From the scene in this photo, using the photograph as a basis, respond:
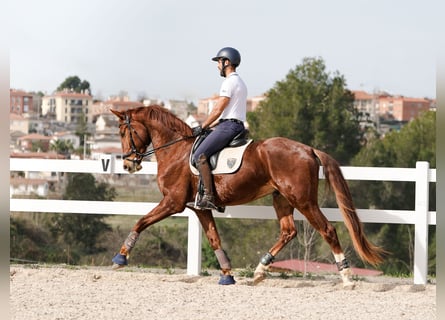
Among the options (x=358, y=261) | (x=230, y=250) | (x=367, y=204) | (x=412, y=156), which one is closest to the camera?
(x=358, y=261)

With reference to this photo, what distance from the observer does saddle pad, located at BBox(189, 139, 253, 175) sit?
8891 millimetres

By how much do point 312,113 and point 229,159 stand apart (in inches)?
1977

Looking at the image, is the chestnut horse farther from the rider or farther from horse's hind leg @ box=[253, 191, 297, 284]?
the rider

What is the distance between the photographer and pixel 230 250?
4519cm

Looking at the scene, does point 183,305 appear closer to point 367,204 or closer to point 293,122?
point 367,204

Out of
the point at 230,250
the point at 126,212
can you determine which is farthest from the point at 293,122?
the point at 126,212

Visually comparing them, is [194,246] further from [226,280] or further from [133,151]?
[133,151]

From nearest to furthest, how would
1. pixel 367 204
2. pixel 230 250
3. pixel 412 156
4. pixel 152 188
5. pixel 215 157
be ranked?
pixel 215 157
pixel 230 250
pixel 367 204
pixel 412 156
pixel 152 188

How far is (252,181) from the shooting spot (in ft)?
29.1

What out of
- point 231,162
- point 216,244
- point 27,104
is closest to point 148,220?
point 216,244

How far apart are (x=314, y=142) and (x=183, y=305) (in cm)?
4885

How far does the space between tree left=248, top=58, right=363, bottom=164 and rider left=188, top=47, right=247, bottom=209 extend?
4471 centimetres

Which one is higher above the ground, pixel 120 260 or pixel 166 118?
pixel 166 118

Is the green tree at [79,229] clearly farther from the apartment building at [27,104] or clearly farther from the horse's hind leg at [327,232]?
the apartment building at [27,104]
